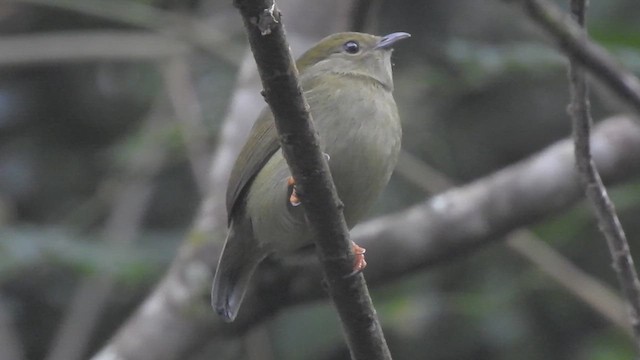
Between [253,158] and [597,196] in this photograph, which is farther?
[253,158]

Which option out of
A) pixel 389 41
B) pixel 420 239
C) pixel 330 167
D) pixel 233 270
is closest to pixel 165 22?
pixel 420 239

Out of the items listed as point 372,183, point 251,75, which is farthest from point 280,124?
point 251,75

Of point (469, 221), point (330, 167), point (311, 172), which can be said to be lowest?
point (311, 172)

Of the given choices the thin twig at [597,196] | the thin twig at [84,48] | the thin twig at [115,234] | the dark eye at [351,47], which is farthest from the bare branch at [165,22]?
the thin twig at [597,196]

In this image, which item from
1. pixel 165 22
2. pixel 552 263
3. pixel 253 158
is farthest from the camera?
pixel 165 22

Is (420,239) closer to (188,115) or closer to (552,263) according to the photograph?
(552,263)

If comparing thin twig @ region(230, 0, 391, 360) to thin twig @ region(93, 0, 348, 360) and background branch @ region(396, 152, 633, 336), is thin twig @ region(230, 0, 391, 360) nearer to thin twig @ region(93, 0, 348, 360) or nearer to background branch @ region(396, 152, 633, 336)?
thin twig @ region(93, 0, 348, 360)

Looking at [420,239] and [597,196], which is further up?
[420,239]
